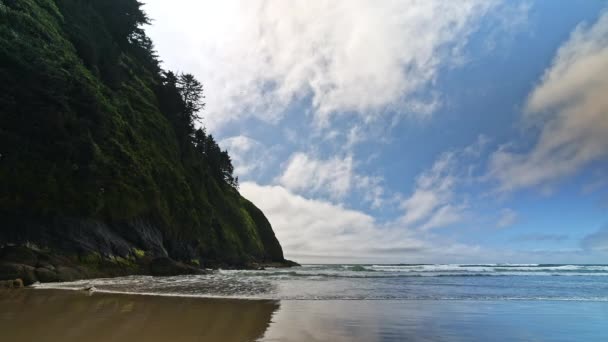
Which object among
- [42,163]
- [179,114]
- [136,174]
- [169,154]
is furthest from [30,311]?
[179,114]

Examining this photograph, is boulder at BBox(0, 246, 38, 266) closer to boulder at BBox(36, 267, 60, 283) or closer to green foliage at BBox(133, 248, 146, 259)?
boulder at BBox(36, 267, 60, 283)

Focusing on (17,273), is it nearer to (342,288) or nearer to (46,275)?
(46,275)

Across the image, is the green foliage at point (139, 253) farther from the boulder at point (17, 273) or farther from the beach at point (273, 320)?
the beach at point (273, 320)

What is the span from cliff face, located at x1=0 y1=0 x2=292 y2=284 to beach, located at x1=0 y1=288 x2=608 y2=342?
375 inches

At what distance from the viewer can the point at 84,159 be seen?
81.0 ft

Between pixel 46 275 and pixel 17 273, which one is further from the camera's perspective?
pixel 46 275

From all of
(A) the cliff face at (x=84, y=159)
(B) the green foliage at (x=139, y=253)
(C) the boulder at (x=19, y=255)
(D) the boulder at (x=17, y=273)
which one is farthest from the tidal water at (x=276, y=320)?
(B) the green foliage at (x=139, y=253)

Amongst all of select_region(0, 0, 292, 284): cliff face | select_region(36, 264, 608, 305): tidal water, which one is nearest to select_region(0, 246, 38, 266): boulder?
select_region(0, 0, 292, 284): cliff face

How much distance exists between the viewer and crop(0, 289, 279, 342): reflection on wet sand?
22.6 feet

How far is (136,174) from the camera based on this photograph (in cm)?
3034

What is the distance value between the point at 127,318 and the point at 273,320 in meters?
3.52

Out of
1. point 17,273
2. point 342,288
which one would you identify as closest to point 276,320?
point 342,288

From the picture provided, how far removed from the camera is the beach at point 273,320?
717cm

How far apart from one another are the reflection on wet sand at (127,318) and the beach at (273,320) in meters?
0.02
